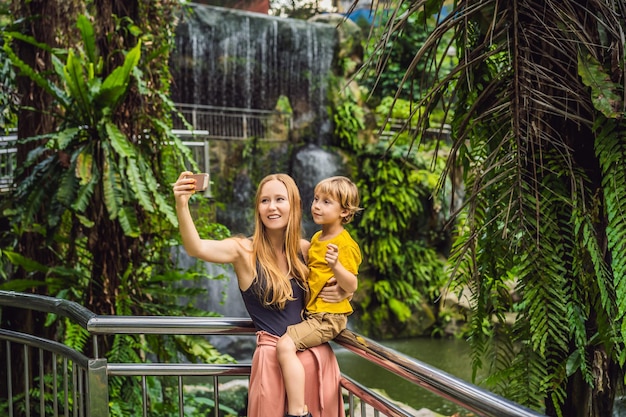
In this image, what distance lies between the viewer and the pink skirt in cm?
238

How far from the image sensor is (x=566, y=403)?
2.27m

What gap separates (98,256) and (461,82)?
3.49 m

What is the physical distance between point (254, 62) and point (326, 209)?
47.3 feet

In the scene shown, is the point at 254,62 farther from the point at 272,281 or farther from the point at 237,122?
the point at 272,281

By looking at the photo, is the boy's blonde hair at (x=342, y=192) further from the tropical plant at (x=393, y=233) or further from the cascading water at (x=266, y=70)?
the cascading water at (x=266, y=70)

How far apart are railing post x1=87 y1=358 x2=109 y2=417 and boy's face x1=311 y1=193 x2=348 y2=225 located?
95 centimetres

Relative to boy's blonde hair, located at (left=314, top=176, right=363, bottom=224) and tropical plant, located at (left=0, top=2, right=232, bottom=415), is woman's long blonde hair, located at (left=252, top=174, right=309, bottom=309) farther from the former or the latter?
tropical plant, located at (left=0, top=2, right=232, bottom=415)

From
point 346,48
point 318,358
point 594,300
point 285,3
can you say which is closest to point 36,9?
point 318,358

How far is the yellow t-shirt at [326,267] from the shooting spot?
2400mm

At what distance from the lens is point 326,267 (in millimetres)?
2457

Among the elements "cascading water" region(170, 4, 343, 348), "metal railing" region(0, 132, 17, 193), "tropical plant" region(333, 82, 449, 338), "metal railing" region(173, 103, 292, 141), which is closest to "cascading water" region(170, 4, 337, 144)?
"cascading water" region(170, 4, 343, 348)

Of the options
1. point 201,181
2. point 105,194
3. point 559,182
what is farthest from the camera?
point 105,194

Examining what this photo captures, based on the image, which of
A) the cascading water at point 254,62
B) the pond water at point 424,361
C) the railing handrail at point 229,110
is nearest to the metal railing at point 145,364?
the pond water at point 424,361

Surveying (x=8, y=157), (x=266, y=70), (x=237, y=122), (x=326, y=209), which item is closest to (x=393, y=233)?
(x=237, y=122)
